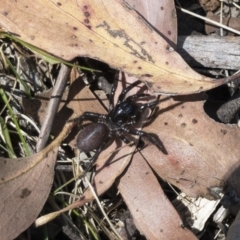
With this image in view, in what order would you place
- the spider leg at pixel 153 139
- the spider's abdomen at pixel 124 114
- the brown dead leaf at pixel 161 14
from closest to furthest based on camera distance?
the brown dead leaf at pixel 161 14 < the spider leg at pixel 153 139 < the spider's abdomen at pixel 124 114

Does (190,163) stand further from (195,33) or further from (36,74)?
(36,74)

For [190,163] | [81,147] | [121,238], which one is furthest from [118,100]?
[121,238]

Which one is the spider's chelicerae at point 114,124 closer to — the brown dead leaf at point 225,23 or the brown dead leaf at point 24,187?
the brown dead leaf at point 24,187

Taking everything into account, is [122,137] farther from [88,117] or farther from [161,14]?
Answer: [161,14]

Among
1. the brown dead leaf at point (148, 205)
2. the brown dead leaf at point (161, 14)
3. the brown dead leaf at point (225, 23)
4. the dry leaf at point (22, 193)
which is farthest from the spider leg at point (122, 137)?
the brown dead leaf at point (225, 23)

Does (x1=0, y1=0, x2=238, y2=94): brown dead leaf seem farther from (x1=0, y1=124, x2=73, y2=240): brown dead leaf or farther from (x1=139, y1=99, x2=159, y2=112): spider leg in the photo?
(x1=0, y1=124, x2=73, y2=240): brown dead leaf
